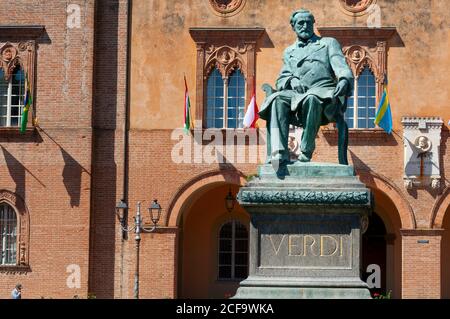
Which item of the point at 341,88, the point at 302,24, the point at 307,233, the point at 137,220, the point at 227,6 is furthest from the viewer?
the point at 227,6

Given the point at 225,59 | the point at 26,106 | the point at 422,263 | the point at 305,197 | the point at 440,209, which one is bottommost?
the point at 422,263

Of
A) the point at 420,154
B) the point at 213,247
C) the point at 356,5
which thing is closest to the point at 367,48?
the point at 356,5

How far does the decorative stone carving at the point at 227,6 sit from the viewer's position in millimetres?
32875

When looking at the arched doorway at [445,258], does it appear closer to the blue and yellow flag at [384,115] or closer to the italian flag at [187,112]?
the blue and yellow flag at [384,115]

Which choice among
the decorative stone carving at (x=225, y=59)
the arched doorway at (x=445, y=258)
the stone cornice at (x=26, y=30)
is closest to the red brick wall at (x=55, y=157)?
the stone cornice at (x=26, y=30)

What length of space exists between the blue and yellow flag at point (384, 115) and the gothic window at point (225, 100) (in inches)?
141

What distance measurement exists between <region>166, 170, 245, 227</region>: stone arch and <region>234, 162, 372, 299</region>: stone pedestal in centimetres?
1944

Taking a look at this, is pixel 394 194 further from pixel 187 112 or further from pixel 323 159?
pixel 187 112

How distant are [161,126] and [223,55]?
235 centimetres

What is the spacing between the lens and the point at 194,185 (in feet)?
108

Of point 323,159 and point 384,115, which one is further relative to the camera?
point 323,159

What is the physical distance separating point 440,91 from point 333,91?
19115mm

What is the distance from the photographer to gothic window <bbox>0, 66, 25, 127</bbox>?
3325 cm

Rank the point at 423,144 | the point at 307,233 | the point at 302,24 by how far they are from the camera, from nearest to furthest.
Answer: the point at 307,233 < the point at 302,24 < the point at 423,144
